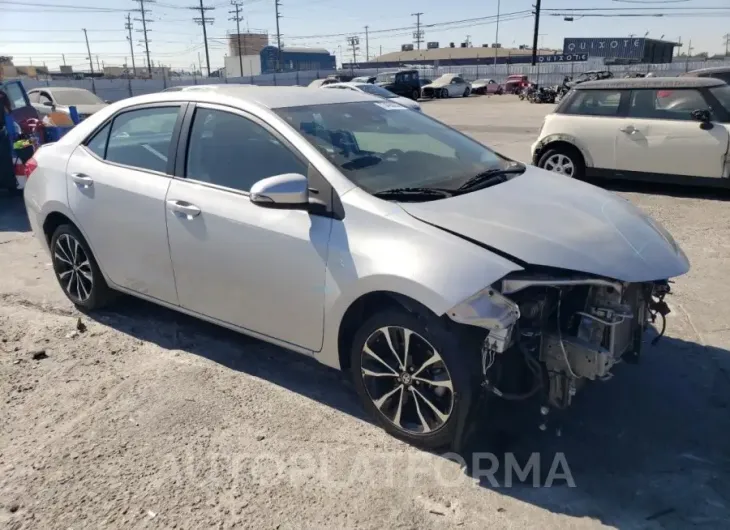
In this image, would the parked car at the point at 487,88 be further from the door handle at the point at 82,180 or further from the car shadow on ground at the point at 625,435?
the door handle at the point at 82,180

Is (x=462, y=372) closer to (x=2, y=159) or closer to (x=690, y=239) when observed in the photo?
(x=690, y=239)

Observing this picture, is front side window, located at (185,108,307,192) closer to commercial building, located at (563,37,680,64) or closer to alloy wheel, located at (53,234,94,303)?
alloy wheel, located at (53,234,94,303)

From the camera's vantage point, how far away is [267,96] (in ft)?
12.7

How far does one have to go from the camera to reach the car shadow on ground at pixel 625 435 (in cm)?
278

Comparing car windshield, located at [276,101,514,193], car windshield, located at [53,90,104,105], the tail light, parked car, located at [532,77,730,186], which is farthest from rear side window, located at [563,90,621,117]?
car windshield, located at [53,90,104,105]

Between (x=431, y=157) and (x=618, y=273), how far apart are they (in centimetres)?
143

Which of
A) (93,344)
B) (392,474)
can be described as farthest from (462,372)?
(93,344)

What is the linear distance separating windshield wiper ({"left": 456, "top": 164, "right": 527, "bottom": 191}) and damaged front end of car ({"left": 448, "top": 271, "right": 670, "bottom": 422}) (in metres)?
0.79

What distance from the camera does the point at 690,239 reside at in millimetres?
6660

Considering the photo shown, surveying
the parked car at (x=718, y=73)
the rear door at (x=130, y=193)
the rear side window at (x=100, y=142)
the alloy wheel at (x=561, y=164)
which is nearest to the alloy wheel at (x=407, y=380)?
the rear door at (x=130, y=193)

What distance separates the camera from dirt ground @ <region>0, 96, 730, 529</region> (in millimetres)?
2754

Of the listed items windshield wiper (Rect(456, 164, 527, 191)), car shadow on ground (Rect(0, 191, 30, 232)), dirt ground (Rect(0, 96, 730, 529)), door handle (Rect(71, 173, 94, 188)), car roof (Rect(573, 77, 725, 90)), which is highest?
car roof (Rect(573, 77, 725, 90))

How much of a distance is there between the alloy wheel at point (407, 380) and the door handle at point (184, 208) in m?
1.35

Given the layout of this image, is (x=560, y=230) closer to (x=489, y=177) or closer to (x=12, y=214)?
(x=489, y=177)
